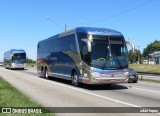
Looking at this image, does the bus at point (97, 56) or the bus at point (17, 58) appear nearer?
the bus at point (97, 56)

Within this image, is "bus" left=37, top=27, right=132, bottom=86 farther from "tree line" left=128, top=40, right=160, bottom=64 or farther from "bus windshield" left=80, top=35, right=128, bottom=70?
"tree line" left=128, top=40, right=160, bottom=64

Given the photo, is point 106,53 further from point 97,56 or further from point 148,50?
point 148,50

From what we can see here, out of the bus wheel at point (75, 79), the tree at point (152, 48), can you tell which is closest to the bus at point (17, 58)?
the bus wheel at point (75, 79)

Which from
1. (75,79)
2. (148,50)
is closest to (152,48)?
(148,50)

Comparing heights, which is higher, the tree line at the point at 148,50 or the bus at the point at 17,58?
the tree line at the point at 148,50

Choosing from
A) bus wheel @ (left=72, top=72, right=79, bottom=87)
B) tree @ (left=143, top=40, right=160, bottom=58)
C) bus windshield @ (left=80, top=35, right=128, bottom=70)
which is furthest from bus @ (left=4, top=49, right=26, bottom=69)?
tree @ (left=143, top=40, right=160, bottom=58)

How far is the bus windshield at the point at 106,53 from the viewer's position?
62.5 feet

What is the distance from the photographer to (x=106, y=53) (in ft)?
62.9

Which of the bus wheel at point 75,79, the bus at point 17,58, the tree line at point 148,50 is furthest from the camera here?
the tree line at point 148,50

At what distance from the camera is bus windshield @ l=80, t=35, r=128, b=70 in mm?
19047

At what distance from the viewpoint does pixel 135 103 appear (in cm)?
1360

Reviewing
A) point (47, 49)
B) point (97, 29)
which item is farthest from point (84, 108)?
point (47, 49)

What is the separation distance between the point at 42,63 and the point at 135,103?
62.3 feet

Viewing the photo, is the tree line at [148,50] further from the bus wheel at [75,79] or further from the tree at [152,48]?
the bus wheel at [75,79]
